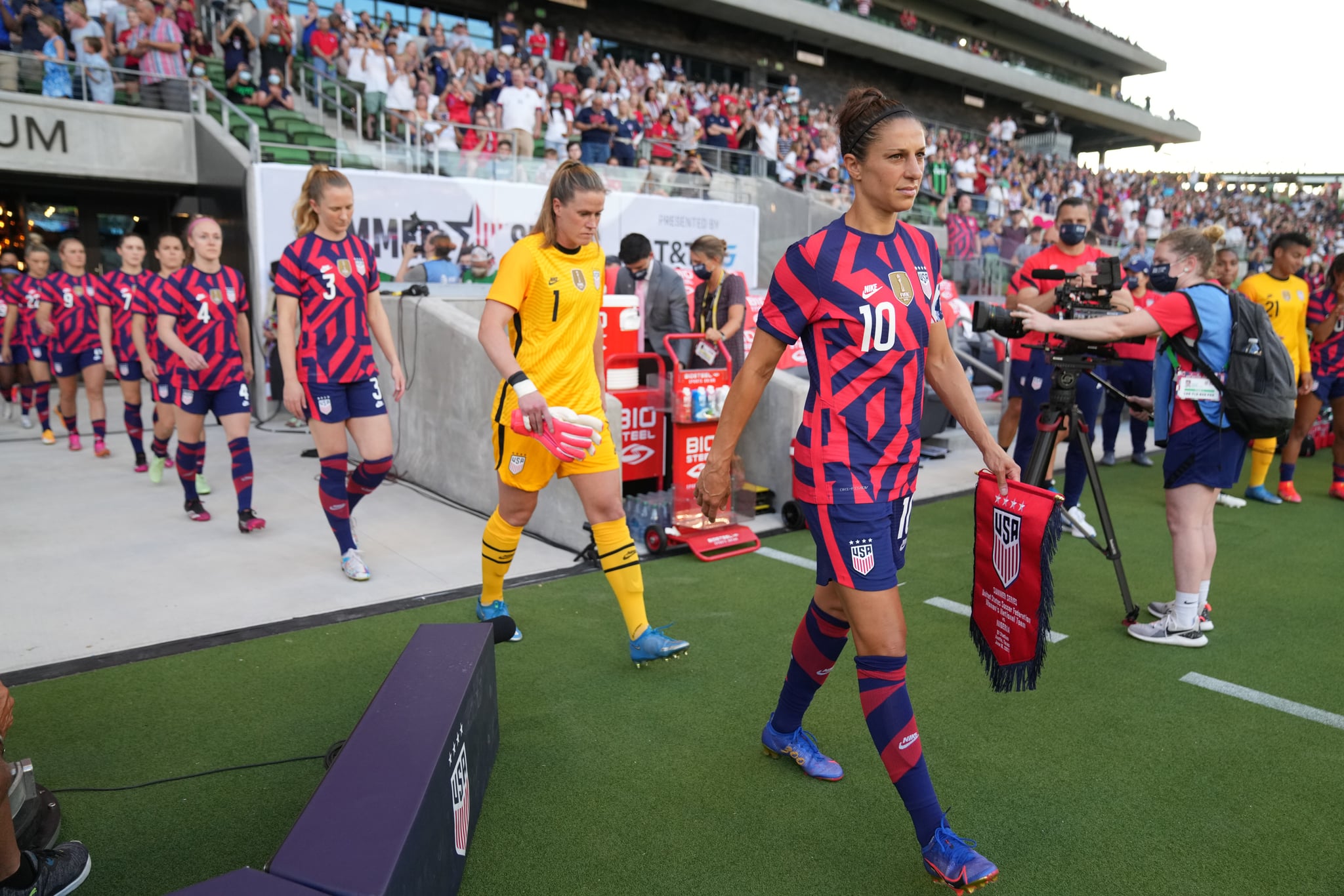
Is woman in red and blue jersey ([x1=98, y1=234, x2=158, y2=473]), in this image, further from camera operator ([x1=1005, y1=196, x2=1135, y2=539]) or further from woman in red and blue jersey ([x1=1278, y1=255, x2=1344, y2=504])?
woman in red and blue jersey ([x1=1278, y1=255, x2=1344, y2=504])

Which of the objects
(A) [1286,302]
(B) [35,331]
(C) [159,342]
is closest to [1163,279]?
(A) [1286,302]

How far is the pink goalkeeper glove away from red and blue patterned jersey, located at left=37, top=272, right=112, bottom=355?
635 cm

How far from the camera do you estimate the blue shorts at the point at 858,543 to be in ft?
7.02

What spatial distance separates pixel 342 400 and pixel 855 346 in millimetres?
3041

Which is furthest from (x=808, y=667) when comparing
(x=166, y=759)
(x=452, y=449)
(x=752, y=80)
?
(x=752, y=80)

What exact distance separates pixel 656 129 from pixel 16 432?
1149 centimetres

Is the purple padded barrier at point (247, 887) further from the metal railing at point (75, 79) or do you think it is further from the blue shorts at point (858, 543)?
the metal railing at point (75, 79)

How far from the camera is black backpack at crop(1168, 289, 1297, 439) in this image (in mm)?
3486

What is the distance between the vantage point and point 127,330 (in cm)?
735

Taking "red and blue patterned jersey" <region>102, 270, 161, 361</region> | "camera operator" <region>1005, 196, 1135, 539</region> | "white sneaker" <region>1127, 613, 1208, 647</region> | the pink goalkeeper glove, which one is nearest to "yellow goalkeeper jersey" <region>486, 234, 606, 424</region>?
the pink goalkeeper glove

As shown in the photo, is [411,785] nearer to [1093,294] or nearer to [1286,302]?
[1093,294]

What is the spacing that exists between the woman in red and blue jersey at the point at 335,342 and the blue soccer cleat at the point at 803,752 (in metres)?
2.53

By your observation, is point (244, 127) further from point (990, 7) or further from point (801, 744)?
point (990, 7)

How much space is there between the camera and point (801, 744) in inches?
105
